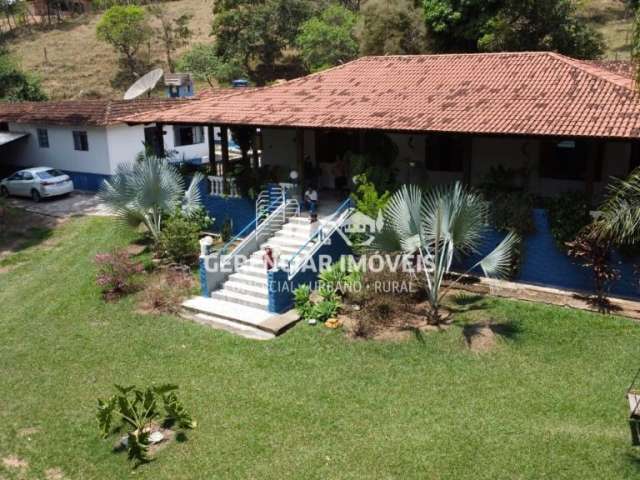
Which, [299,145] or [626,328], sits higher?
[299,145]

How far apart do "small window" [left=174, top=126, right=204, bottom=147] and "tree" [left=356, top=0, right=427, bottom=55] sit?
1251 centimetres

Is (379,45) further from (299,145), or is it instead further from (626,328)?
(626,328)

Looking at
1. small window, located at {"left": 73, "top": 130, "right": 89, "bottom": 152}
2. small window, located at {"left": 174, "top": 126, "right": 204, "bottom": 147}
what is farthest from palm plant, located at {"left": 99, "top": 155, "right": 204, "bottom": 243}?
small window, located at {"left": 174, "top": 126, "right": 204, "bottom": 147}

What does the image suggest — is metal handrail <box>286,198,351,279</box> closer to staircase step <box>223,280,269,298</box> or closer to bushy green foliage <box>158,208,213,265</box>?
staircase step <box>223,280,269,298</box>

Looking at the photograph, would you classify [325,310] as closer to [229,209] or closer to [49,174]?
[229,209]

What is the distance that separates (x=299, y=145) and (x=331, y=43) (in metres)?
27.9

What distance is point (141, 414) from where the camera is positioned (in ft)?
33.0

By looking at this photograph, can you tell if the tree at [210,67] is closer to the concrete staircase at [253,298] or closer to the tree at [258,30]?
the tree at [258,30]

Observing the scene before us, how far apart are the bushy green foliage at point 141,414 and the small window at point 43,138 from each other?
2185 centimetres

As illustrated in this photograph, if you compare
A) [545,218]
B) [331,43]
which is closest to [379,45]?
[331,43]

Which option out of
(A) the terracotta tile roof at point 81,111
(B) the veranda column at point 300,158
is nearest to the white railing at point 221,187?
(B) the veranda column at point 300,158

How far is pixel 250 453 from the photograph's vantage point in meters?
9.25

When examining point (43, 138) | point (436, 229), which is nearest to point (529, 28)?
point (436, 229)

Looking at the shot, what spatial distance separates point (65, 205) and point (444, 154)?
630 inches
